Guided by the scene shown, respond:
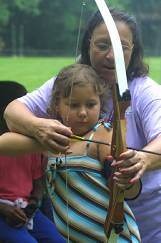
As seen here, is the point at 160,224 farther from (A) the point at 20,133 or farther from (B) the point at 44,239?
(B) the point at 44,239

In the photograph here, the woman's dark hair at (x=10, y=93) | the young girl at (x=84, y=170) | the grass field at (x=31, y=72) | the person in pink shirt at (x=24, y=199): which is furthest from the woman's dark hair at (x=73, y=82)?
the grass field at (x=31, y=72)

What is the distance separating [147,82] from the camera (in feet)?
5.60

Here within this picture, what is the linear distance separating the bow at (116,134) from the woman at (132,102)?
0.17 m

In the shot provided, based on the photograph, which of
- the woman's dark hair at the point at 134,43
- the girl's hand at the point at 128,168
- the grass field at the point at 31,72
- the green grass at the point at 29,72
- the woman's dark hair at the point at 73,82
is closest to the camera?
the girl's hand at the point at 128,168

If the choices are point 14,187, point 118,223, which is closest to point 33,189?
point 14,187

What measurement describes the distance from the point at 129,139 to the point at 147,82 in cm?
19

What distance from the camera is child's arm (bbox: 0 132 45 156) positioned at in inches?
58.2

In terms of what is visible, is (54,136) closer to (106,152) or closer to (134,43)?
(106,152)

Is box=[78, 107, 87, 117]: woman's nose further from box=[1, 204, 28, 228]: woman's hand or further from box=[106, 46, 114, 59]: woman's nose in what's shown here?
box=[1, 204, 28, 228]: woman's hand

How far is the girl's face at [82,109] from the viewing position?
1.55 metres

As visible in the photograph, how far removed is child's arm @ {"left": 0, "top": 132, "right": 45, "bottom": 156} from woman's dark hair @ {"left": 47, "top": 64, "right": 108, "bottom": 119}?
20 cm

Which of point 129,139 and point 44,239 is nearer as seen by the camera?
point 129,139

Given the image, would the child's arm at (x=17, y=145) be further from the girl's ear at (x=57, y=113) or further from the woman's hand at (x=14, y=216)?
the woman's hand at (x=14, y=216)

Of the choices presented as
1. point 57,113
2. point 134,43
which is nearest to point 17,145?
point 57,113
